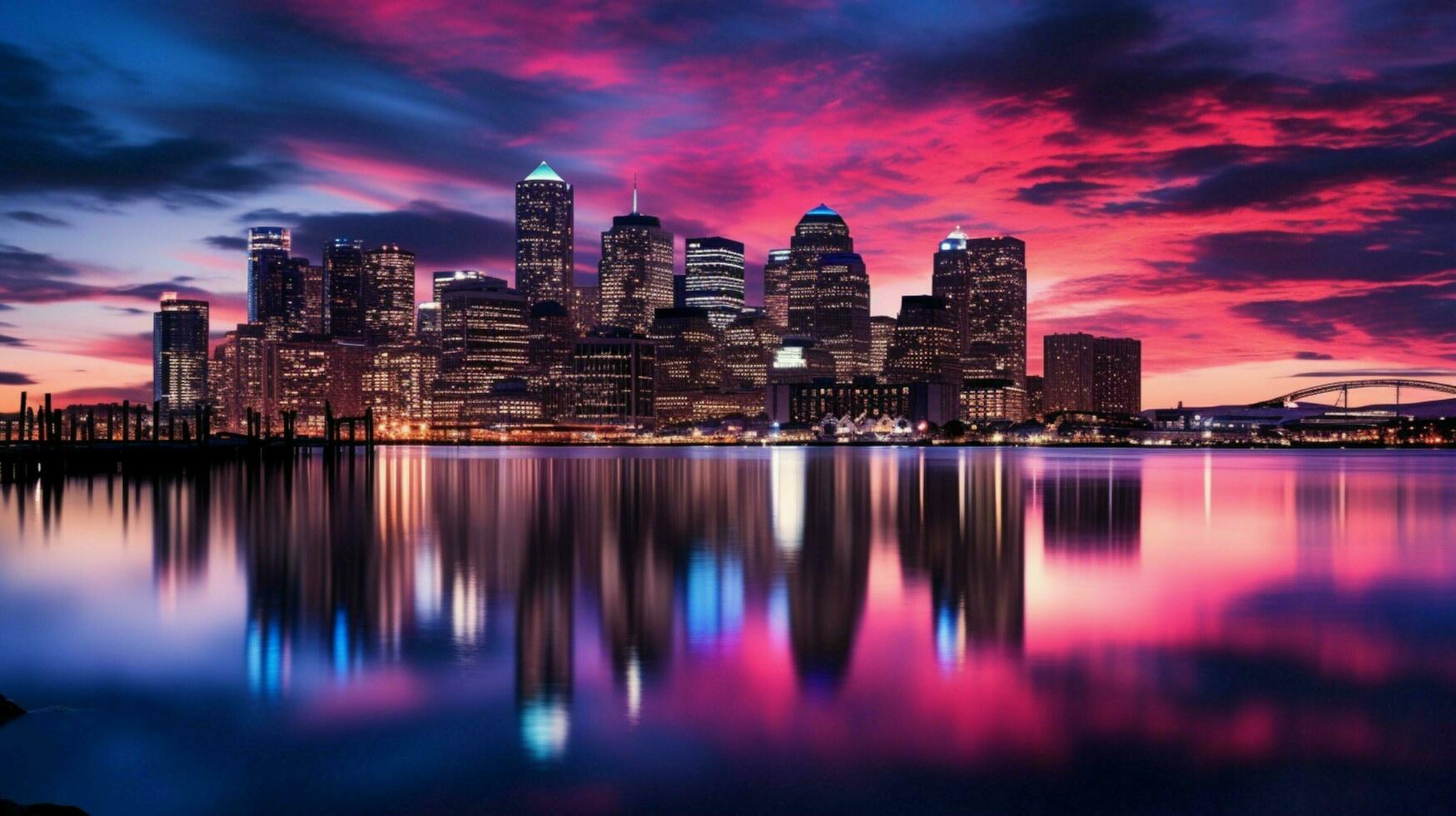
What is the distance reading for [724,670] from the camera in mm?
17844

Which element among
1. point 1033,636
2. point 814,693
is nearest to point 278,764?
point 814,693

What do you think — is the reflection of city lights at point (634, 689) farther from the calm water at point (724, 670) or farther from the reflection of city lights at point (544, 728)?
the reflection of city lights at point (544, 728)

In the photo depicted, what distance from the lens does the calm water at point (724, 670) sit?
40.8ft

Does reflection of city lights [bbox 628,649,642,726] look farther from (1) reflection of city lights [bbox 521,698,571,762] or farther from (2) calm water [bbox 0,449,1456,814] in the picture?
(1) reflection of city lights [bbox 521,698,571,762]

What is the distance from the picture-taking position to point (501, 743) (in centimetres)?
1369

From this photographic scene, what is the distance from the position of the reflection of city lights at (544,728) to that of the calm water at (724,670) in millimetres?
65

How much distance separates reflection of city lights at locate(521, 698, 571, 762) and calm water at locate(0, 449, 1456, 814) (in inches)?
2.6

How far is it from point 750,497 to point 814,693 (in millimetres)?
47852

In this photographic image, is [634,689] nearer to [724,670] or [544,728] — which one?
[724,670]

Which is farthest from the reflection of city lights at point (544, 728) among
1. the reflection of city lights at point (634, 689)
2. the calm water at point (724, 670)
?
the reflection of city lights at point (634, 689)

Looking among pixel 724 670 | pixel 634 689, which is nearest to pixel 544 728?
pixel 634 689

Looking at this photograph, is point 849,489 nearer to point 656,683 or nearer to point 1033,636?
point 1033,636

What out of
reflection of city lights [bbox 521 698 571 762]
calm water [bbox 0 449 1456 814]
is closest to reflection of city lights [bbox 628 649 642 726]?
calm water [bbox 0 449 1456 814]

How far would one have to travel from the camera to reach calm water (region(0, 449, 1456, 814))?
1245 centimetres
